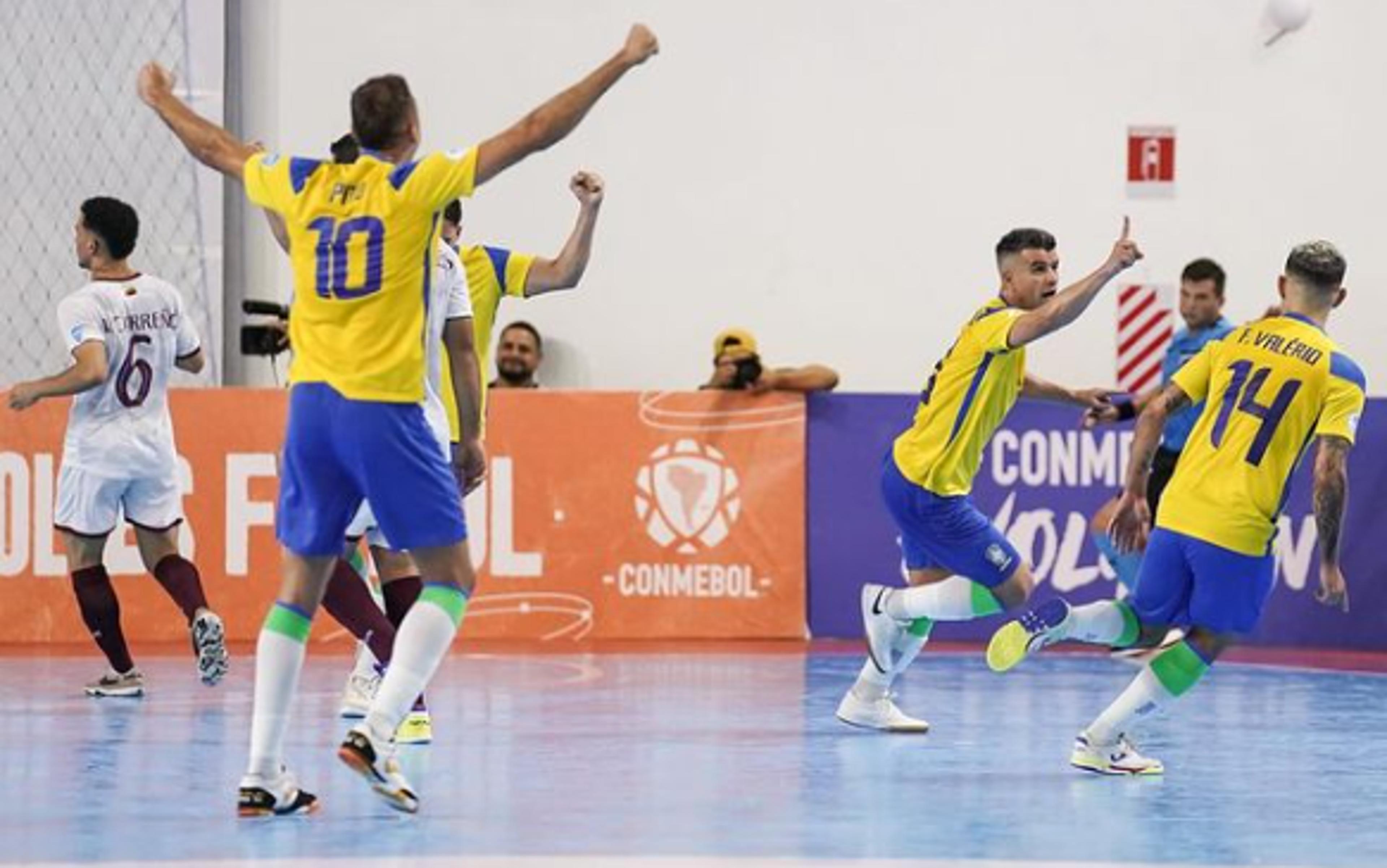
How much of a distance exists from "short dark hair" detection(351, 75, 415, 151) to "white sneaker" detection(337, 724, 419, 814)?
1690mm

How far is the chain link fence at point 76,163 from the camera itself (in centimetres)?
1563

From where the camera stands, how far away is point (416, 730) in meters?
9.22

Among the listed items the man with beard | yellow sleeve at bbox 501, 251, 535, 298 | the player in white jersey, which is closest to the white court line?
yellow sleeve at bbox 501, 251, 535, 298

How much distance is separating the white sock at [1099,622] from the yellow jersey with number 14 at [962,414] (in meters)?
1.34

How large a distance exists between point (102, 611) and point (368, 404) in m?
4.44

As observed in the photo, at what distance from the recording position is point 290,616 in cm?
712

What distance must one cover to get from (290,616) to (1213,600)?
10.2ft

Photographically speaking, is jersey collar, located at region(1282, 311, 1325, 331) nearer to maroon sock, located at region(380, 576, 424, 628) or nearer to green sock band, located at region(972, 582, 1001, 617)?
green sock band, located at region(972, 582, 1001, 617)

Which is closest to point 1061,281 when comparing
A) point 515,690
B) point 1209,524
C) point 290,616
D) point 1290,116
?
point 1290,116

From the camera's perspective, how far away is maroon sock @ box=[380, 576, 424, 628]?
9414 millimetres

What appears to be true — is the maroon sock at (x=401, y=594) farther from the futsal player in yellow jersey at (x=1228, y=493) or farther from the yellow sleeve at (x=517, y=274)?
the futsal player in yellow jersey at (x=1228, y=493)

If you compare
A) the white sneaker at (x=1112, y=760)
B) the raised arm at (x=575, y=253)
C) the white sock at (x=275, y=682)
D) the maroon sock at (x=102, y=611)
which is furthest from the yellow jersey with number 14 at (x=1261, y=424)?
the maroon sock at (x=102, y=611)

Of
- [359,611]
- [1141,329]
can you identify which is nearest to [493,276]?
[359,611]

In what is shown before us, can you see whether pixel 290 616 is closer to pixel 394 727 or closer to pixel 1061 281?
pixel 394 727
